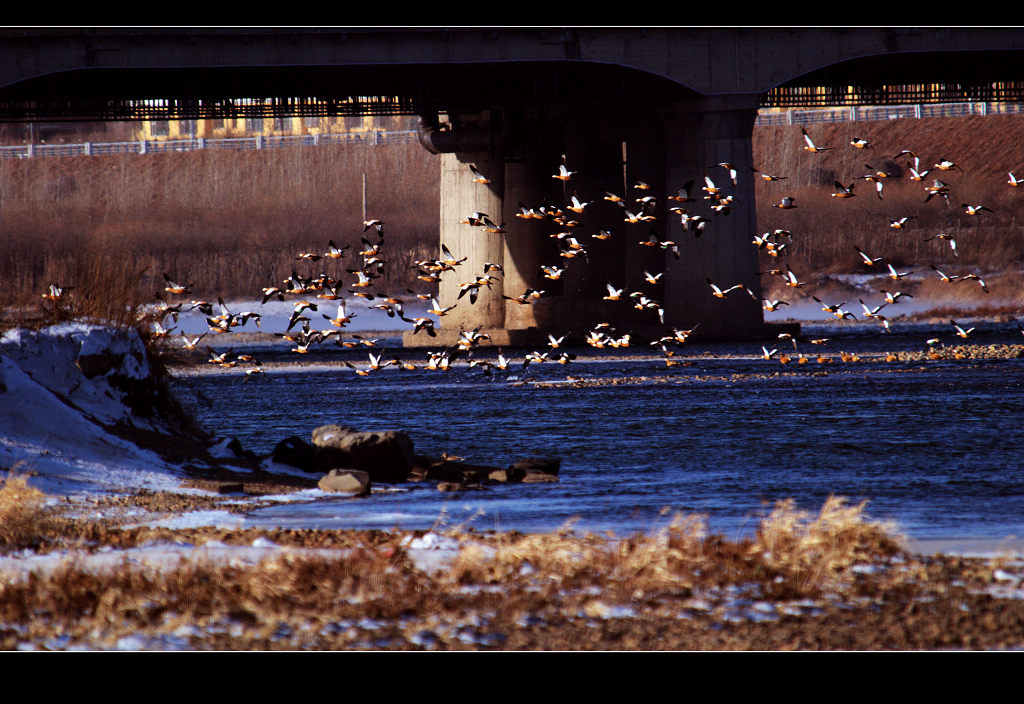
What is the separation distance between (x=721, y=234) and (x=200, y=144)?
3473 inches

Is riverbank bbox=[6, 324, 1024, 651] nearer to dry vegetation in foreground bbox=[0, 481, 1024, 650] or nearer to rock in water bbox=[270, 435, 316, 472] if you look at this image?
dry vegetation in foreground bbox=[0, 481, 1024, 650]

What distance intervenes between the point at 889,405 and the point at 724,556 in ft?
99.8

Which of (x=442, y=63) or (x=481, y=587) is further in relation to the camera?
(x=442, y=63)

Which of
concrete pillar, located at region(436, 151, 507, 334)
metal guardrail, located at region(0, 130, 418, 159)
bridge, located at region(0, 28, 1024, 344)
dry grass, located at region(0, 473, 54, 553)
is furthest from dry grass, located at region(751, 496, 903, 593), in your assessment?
metal guardrail, located at region(0, 130, 418, 159)

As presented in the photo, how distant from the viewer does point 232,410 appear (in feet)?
163

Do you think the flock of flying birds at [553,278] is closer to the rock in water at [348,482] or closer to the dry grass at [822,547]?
the rock in water at [348,482]

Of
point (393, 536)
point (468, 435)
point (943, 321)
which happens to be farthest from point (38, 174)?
point (393, 536)

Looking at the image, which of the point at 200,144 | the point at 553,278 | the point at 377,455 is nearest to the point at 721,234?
the point at 553,278

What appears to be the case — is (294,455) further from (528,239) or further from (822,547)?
(528,239)

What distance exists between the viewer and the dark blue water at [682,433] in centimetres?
2417

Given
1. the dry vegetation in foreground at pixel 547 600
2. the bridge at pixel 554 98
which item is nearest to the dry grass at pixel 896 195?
the bridge at pixel 554 98

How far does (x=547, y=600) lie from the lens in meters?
14.9

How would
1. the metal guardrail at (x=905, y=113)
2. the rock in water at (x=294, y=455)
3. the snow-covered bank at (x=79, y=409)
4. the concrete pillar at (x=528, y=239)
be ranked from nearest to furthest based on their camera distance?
1. the snow-covered bank at (x=79, y=409)
2. the rock in water at (x=294, y=455)
3. the concrete pillar at (x=528, y=239)
4. the metal guardrail at (x=905, y=113)

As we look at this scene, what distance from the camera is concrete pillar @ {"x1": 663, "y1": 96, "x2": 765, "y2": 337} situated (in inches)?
2653
